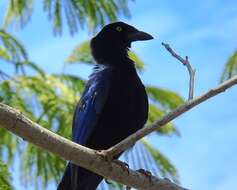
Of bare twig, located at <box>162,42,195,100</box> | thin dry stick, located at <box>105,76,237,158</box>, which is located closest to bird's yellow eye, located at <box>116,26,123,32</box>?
bare twig, located at <box>162,42,195,100</box>

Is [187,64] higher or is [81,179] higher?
[187,64]

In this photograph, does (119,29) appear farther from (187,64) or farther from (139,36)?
(187,64)

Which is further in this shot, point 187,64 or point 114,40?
point 114,40

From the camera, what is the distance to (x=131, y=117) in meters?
4.79

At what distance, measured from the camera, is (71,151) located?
3553mm

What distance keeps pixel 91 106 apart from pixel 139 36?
2.37 ft

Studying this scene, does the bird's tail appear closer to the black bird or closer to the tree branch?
the black bird

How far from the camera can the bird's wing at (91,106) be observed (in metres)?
4.64

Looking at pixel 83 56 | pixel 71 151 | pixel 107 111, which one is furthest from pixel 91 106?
pixel 83 56

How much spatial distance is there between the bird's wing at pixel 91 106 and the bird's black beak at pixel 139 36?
15.5 inches

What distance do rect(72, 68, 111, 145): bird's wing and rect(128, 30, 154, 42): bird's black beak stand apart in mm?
393

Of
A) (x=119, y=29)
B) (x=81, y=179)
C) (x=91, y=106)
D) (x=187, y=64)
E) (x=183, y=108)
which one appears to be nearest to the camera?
(x=183, y=108)

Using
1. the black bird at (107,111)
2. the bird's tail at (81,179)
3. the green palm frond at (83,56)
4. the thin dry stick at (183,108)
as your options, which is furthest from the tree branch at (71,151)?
the green palm frond at (83,56)

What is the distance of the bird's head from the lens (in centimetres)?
525
